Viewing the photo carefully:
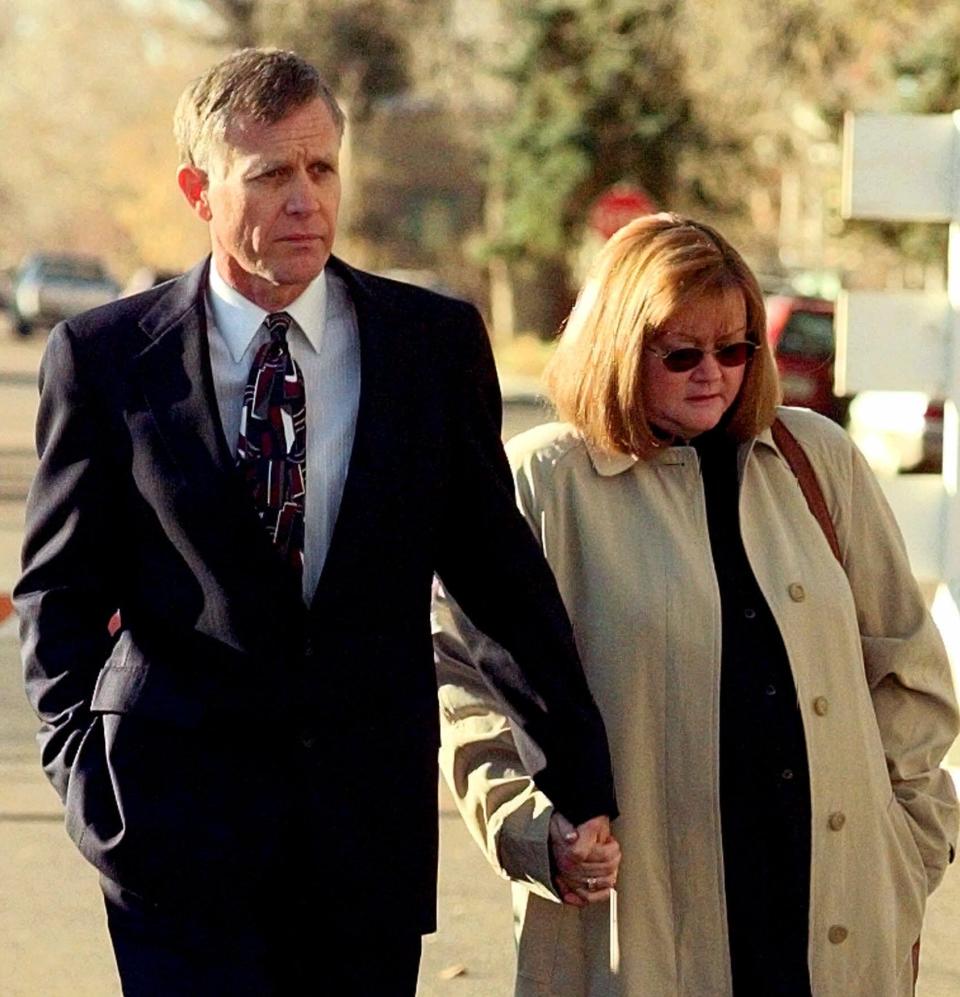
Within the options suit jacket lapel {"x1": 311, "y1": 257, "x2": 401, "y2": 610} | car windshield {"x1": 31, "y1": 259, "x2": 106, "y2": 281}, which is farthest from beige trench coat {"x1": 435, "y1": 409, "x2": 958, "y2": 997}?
car windshield {"x1": 31, "y1": 259, "x2": 106, "y2": 281}

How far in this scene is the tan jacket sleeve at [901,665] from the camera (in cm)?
357

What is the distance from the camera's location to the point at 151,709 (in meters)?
3.08

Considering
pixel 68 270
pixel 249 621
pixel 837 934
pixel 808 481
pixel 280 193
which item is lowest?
pixel 68 270

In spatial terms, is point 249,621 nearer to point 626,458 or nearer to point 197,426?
point 197,426

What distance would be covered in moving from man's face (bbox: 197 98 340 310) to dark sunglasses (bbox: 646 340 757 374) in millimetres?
600

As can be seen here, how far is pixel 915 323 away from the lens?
7.20m

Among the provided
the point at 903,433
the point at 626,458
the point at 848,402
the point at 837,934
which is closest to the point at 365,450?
the point at 626,458

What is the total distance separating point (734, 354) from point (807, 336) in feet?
63.9

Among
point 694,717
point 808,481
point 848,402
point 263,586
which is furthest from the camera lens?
point 848,402

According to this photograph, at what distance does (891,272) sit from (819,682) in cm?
Answer: 3580

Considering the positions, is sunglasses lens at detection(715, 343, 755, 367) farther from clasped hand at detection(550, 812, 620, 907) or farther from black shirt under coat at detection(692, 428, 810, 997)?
clasped hand at detection(550, 812, 620, 907)

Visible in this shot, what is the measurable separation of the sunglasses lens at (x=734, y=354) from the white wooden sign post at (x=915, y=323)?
3561mm

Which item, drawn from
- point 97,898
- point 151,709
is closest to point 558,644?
point 151,709

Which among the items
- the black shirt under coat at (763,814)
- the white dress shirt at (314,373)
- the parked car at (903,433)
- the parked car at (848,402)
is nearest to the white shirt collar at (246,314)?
the white dress shirt at (314,373)
